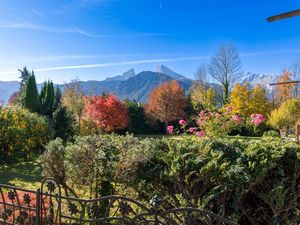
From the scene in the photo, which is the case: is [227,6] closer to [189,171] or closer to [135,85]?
[189,171]

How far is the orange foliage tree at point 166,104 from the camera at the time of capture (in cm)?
2867

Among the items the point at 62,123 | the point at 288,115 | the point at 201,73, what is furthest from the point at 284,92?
the point at 62,123

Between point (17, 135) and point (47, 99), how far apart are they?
33.7ft

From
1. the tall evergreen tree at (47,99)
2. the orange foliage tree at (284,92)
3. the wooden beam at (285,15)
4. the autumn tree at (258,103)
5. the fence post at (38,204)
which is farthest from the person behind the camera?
the orange foliage tree at (284,92)

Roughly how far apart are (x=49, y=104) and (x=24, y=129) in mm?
9814

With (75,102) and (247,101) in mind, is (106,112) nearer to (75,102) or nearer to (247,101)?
(75,102)

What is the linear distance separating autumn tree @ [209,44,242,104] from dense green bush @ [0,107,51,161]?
26390 millimetres

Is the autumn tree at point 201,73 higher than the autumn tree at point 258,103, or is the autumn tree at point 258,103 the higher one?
the autumn tree at point 201,73

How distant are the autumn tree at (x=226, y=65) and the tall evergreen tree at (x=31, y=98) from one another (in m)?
21.9

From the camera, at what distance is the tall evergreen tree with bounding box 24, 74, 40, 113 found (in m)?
18.2

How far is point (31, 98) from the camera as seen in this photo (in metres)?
18.3

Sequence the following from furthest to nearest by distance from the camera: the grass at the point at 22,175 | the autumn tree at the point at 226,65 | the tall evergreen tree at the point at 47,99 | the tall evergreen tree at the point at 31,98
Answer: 1. the autumn tree at the point at 226,65
2. the tall evergreen tree at the point at 47,99
3. the tall evergreen tree at the point at 31,98
4. the grass at the point at 22,175

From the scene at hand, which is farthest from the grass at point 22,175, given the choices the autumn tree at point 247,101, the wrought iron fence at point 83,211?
the autumn tree at point 247,101

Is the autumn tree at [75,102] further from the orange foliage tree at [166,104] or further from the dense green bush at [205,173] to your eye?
the dense green bush at [205,173]
